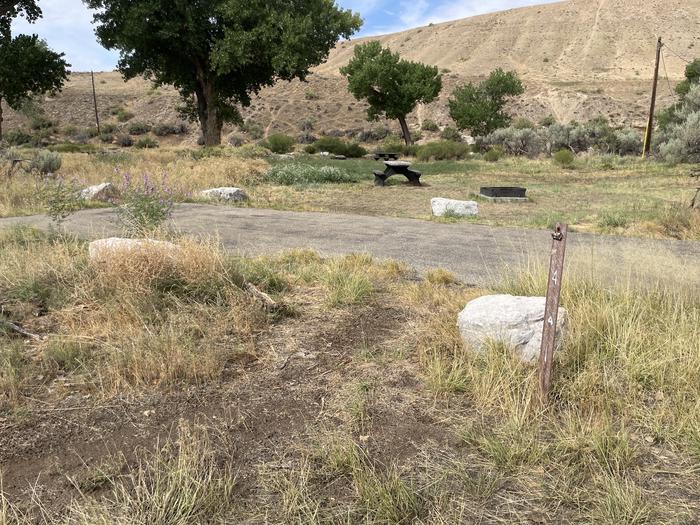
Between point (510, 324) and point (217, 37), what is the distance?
23179 millimetres

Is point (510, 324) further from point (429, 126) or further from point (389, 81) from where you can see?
point (429, 126)

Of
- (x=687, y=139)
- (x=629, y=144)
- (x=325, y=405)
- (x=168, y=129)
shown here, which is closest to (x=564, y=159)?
(x=687, y=139)

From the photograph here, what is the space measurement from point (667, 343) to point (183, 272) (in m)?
3.68

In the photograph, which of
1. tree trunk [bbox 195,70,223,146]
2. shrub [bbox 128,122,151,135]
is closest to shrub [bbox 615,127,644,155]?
tree trunk [bbox 195,70,223,146]

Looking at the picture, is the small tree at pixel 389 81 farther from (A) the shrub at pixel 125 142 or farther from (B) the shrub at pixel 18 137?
(B) the shrub at pixel 18 137

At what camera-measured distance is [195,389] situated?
10.3ft

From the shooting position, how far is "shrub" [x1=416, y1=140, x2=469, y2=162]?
27547mm

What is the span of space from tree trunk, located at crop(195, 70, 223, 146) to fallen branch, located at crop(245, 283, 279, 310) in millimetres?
22227

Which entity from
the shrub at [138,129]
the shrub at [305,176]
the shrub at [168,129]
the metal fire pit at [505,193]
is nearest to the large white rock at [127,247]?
the metal fire pit at [505,193]

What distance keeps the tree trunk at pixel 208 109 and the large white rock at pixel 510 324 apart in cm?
2362

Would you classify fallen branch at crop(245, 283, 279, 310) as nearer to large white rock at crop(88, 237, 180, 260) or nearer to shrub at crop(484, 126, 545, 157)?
large white rock at crop(88, 237, 180, 260)

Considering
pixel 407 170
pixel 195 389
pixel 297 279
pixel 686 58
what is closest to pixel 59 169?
pixel 407 170

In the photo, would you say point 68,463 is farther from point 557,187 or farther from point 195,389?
point 557,187

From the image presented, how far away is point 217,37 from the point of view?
75.3 ft
